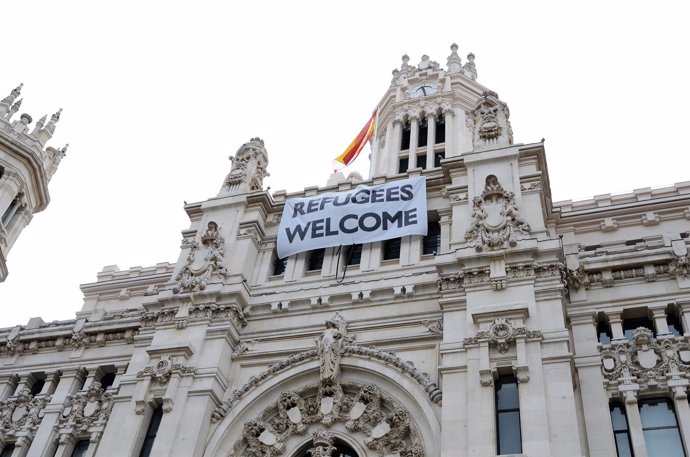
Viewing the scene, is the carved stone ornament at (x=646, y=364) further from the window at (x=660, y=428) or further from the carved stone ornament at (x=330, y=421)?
the carved stone ornament at (x=330, y=421)

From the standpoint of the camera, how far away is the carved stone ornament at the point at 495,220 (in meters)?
27.3

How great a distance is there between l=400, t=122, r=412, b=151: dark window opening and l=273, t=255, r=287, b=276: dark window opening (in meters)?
22.1

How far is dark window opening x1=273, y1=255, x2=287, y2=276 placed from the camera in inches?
1315

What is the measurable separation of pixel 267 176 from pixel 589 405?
21.0m

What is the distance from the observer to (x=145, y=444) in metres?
26.8

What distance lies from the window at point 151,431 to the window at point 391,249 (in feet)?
37.2

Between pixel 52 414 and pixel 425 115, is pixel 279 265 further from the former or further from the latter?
pixel 425 115

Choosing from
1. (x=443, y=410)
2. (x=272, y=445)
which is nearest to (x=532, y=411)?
(x=443, y=410)

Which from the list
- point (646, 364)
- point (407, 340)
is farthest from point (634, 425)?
point (407, 340)

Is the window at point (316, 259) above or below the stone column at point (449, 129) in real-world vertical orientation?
below

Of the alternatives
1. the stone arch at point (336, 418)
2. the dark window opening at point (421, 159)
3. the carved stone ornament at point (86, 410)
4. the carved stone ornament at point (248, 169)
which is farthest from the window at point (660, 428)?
the dark window opening at point (421, 159)

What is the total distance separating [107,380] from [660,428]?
2312 centimetres

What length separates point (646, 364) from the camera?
2461 centimetres

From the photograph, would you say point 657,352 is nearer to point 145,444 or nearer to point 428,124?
point 145,444
